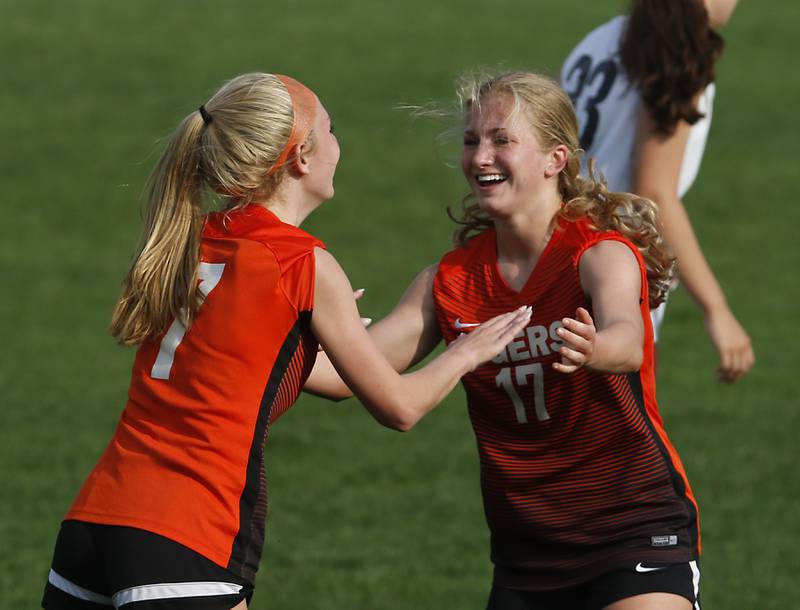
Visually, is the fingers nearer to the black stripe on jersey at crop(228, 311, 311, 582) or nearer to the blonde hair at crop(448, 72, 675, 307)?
the blonde hair at crop(448, 72, 675, 307)

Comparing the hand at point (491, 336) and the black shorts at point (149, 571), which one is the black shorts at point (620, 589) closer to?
the hand at point (491, 336)

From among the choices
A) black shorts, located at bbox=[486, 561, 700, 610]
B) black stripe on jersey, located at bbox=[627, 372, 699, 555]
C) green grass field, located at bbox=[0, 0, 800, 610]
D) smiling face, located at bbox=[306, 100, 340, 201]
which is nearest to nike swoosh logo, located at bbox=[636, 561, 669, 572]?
black shorts, located at bbox=[486, 561, 700, 610]

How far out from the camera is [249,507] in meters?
3.46

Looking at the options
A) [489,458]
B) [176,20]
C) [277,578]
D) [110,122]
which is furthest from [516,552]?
[176,20]

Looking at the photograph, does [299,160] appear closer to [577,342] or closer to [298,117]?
[298,117]

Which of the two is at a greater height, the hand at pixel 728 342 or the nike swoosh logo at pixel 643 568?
the hand at pixel 728 342

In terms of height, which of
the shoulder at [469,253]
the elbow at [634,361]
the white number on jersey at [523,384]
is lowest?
the white number on jersey at [523,384]

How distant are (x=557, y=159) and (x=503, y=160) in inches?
7.1

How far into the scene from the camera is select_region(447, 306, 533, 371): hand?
3.54 metres

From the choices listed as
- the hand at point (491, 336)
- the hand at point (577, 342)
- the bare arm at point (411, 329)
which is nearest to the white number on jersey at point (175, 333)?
the hand at point (491, 336)

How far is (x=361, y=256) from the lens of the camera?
1455cm

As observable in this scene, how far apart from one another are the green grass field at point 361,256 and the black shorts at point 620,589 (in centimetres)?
196

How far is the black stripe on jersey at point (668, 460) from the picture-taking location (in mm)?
3906

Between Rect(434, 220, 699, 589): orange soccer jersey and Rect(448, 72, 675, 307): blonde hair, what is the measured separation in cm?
9
